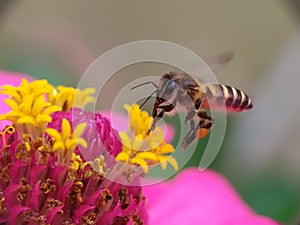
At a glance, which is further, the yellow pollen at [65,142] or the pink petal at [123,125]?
the pink petal at [123,125]

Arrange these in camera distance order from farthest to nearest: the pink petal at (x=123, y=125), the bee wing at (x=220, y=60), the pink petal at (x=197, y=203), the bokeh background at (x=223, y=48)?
the bokeh background at (x=223, y=48) → the pink petal at (x=197, y=203) → the pink petal at (x=123, y=125) → the bee wing at (x=220, y=60)

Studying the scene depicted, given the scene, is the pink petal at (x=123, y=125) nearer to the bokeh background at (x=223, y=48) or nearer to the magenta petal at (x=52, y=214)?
the magenta petal at (x=52, y=214)

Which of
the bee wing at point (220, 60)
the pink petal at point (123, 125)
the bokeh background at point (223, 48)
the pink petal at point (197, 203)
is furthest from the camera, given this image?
the bokeh background at point (223, 48)

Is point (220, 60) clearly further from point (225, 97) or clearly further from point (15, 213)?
point (15, 213)

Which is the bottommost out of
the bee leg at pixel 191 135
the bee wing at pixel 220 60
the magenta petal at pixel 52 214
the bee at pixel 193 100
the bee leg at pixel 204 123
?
the magenta petal at pixel 52 214

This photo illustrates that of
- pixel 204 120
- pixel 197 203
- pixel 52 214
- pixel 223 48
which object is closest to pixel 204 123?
pixel 204 120

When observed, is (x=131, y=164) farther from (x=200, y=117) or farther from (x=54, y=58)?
(x=54, y=58)

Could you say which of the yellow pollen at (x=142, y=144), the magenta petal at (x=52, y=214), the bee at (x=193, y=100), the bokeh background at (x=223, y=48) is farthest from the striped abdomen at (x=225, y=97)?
the bokeh background at (x=223, y=48)
